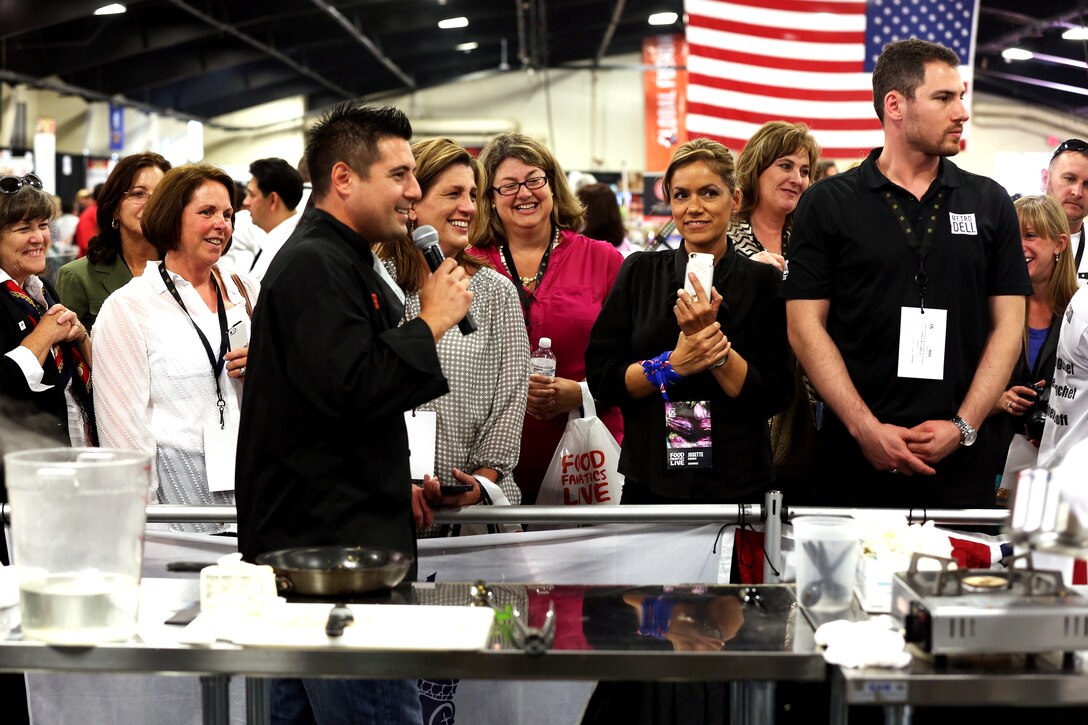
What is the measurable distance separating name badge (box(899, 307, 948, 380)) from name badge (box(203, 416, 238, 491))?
1.77m

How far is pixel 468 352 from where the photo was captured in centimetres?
319

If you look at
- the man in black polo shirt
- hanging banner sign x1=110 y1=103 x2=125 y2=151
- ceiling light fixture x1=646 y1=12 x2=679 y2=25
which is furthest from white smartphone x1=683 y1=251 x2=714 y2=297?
hanging banner sign x1=110 y1=103 x2=125 y2=151

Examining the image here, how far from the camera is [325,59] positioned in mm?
20797

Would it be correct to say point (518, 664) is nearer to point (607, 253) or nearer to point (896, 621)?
point (896, 621)

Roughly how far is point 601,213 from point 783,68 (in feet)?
6.33

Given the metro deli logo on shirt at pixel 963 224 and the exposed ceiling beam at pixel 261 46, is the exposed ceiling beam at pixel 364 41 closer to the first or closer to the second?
the exposed ceiling beam at pixel 261 46

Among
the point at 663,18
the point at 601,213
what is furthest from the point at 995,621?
the point at 663,18

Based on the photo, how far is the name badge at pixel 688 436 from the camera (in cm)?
312

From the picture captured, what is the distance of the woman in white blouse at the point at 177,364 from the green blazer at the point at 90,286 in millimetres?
796

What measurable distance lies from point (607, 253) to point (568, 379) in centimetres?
50

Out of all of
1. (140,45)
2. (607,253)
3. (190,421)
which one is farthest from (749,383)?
(140,45)

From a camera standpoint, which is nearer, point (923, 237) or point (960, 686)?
point (960, 686)

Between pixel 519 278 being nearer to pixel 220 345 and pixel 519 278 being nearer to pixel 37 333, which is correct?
pixel 220 345

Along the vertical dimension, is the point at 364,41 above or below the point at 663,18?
below
